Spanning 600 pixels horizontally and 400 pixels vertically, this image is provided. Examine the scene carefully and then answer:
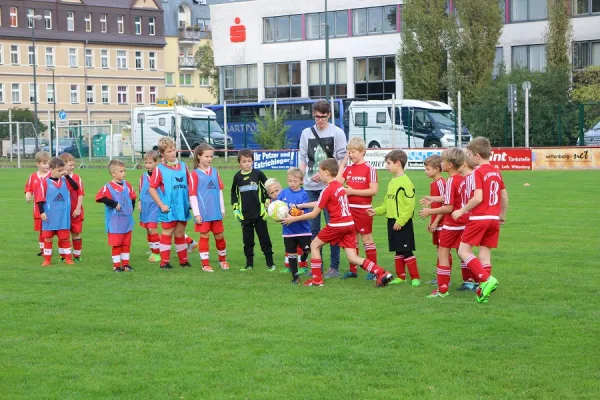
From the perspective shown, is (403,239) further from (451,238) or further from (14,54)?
(14,54)

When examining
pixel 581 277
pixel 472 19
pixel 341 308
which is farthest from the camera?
pixel 472 19

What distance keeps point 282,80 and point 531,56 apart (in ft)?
64.2

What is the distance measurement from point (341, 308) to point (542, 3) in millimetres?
53873

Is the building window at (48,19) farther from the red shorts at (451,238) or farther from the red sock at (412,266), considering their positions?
the red shorts at (451,238)

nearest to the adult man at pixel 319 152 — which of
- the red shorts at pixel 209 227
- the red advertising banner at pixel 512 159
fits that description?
the red shorts at pixel 209 227

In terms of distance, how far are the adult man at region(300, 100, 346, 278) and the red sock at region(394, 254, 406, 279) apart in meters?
0.87

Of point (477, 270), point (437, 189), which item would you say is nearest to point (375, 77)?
point (437, 189)

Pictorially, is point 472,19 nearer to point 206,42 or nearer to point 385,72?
point 385,72

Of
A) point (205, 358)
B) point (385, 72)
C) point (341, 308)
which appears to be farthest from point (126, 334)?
point (385, 72)

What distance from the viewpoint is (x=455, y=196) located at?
10.2 metres

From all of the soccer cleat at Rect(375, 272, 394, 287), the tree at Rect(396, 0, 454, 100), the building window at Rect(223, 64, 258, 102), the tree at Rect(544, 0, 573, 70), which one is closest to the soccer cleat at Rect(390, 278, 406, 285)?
the soccer cleat at Rect(375, 272, 394, 287)

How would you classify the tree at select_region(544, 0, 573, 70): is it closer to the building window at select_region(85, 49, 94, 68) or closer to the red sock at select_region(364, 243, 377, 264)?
the red sock at select_region(364, 243, 377, 264)

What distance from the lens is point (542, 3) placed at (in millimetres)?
59625

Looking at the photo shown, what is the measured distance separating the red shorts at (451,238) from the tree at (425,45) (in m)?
49.1
